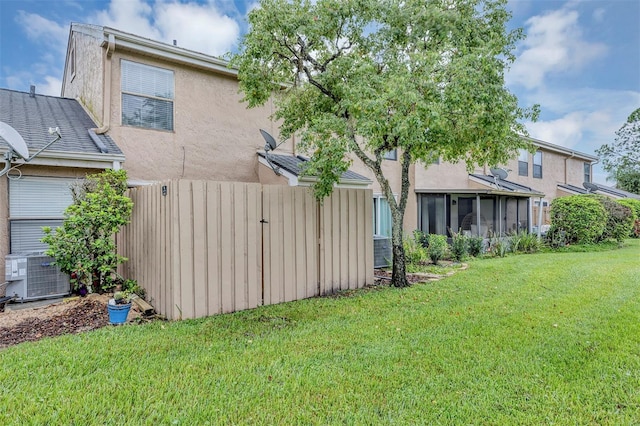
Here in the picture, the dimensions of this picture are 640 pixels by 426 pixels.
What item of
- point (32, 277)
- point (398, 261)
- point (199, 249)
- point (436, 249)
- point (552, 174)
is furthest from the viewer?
point (552, 174)

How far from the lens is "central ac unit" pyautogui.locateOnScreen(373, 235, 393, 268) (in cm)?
1067

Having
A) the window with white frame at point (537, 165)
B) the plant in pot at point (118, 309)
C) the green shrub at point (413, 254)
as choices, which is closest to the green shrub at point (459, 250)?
the green shrub at point (413, 254)

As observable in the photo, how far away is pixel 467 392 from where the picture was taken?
10.8 feet

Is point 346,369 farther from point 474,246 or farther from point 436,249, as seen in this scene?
point 474,246

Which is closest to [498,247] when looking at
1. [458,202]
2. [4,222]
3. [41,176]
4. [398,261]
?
[458,202]

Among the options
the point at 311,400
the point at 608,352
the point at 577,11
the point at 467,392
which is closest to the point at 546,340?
the point at 608,352

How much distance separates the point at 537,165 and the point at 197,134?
20.9m

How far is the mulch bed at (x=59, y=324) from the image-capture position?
192 inches

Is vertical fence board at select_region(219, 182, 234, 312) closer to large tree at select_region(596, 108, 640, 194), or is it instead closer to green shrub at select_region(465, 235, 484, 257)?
green shrub at select_region(465, 235, 484, 257)

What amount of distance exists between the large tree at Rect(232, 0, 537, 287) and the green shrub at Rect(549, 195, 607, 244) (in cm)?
1021

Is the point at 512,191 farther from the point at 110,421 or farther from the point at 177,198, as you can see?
the point at 110,421

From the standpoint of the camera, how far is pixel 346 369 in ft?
12.4

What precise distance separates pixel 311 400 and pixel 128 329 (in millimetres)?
3209

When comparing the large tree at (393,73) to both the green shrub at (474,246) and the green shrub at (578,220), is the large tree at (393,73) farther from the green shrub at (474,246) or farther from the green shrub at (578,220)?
the green shrub at (578,220)
